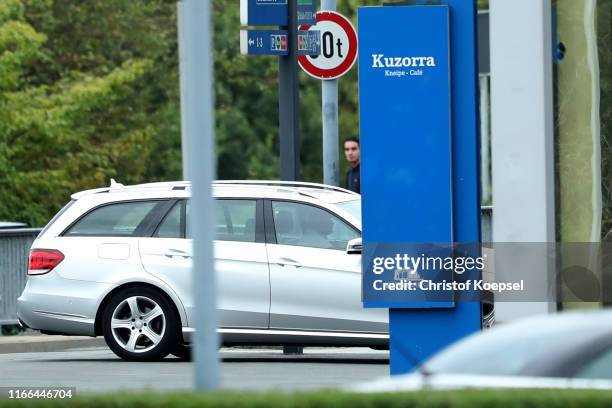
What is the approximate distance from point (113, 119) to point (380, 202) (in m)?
27.8

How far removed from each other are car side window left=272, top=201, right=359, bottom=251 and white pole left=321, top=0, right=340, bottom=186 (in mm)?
2961

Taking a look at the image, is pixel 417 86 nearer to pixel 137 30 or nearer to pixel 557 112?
pixel 557 112

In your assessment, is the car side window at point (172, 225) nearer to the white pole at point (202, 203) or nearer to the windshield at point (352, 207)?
the windshield at point (352, 207)

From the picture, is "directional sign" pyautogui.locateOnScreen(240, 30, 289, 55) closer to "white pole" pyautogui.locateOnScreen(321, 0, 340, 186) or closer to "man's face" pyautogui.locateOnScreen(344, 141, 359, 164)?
"white pole" pyautogui.locateOnScreen(321, 0, 340, 186)

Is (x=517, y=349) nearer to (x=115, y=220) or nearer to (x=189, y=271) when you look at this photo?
(x=189, y=271)

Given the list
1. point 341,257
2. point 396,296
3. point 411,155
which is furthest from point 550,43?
point 341,257

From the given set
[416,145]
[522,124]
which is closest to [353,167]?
[416,145]

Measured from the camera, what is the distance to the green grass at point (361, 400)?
251 inches

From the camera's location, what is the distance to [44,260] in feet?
50.6

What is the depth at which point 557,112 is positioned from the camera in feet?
34.9

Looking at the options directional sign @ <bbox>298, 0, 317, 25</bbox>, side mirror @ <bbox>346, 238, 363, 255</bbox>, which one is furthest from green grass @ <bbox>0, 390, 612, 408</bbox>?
directional sign @ <bbox>298, 0, 317, 25</bbox>

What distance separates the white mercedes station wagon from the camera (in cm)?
1478

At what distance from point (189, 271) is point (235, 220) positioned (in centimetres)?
62

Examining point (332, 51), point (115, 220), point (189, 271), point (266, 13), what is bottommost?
point (189, 271)
